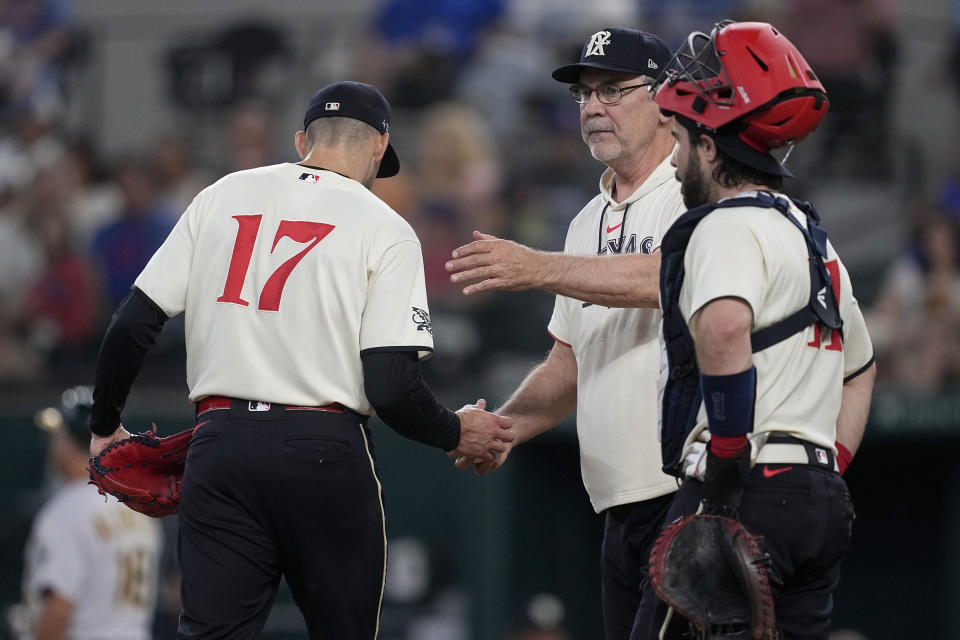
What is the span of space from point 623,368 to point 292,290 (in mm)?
1119

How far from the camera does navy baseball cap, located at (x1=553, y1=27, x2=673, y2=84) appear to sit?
488 centimetres

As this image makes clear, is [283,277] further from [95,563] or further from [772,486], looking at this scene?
[95,563]

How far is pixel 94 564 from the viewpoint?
7.11m

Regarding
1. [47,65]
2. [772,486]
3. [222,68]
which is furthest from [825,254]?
[47,65]

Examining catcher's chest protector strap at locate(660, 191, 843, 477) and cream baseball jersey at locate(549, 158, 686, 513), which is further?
cream baseball jersey at locate(549, 158, 686, 513)

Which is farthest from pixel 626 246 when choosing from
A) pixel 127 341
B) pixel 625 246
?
pixel 127 341

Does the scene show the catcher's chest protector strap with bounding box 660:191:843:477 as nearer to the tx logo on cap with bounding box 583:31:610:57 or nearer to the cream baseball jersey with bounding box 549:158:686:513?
the cream baseball jersey with bounding box 549:158:686:513

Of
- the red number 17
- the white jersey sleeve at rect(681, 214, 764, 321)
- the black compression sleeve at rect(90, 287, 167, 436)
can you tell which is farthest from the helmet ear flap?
the black compression sleeve at rect(90, 287, 167, 436)

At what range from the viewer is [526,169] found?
1076cm

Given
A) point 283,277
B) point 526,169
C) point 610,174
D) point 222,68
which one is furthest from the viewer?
point 222,68

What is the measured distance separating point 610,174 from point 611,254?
50cm

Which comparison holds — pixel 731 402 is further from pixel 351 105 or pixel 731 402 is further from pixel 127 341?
pixel 127 341

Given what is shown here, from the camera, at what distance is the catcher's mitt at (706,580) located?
3.61m

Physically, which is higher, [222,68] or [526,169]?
[222,68]
